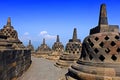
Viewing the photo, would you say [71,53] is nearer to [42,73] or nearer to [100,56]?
[42,73]

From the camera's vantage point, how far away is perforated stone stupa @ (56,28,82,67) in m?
12.5

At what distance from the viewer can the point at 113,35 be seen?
4957 mm

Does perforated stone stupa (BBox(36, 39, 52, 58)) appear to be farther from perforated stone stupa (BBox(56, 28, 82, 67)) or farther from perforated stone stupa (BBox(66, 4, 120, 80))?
perforated stone stupa (BBox(66, 4, 120, 80))

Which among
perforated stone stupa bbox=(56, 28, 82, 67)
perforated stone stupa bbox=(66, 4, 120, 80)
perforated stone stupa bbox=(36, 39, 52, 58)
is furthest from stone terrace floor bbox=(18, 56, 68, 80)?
perforated stone stupa bbox=(36, 39, 52, 58)

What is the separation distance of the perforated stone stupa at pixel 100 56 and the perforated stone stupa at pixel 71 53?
7.13m

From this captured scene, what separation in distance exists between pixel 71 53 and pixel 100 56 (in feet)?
27.4

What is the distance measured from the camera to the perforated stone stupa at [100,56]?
14.9ft

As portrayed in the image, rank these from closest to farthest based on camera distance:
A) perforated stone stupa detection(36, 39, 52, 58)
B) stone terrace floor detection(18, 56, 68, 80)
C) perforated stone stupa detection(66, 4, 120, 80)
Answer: perforated stone stupa detection(66, 4, 120, 80) → stone terrace floor detection(18, 56, 68, 80) → perforated stone stupa detection(36, 39, 52, 58)

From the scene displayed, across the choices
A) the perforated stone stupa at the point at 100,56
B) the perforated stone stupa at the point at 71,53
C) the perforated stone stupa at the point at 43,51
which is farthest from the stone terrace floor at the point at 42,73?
the perforated stone stupa at the point at 43,51

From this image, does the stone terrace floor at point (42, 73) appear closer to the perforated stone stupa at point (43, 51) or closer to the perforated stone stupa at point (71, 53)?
the perforated stone stupa at point (71, 53)

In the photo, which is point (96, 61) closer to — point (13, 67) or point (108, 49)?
point (108, 49)

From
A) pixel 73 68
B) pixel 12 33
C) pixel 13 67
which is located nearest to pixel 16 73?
pixel 13 67

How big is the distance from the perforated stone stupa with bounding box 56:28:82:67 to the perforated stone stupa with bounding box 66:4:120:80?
23.4 feet

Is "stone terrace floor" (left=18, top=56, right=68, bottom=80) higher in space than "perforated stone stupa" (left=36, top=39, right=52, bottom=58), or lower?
lower
